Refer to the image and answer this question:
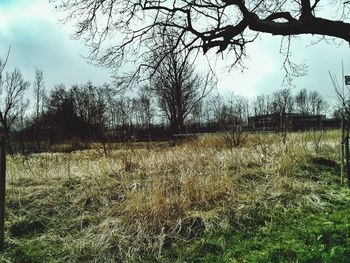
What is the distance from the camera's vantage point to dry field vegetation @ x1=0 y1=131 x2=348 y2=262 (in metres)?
4.78

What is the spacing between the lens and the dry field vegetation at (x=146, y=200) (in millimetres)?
4781

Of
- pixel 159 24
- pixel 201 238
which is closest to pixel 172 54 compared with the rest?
pixel 159 24

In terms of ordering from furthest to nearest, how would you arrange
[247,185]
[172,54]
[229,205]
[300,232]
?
[172,54]
[247,185]
[229,205]
[300,232]

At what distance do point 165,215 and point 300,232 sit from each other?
1.78 metres

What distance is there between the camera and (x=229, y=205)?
557cm

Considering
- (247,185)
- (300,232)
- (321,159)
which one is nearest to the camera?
(300,232)

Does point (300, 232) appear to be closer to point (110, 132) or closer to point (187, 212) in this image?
point (187, 212)

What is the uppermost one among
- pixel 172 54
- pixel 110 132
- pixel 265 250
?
pixel 172 54

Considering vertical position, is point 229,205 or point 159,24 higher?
point 159,24

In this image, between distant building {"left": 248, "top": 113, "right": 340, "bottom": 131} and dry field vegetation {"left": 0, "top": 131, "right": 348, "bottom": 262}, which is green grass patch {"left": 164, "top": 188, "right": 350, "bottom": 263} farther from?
distant building {"left": 248, "top": 113, "right": 340, "bottom": 131}

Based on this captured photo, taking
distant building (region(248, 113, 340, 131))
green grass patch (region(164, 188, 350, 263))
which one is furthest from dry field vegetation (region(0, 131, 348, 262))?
distant building (region(248, 113, 340, 131))

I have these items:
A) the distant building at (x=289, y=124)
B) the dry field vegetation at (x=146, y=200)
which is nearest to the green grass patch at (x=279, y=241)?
the dry field vegetation at (x=146, y=200)

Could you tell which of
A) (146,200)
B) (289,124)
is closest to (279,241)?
(146,200)

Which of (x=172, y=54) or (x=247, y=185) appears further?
(x=172, y=54)
